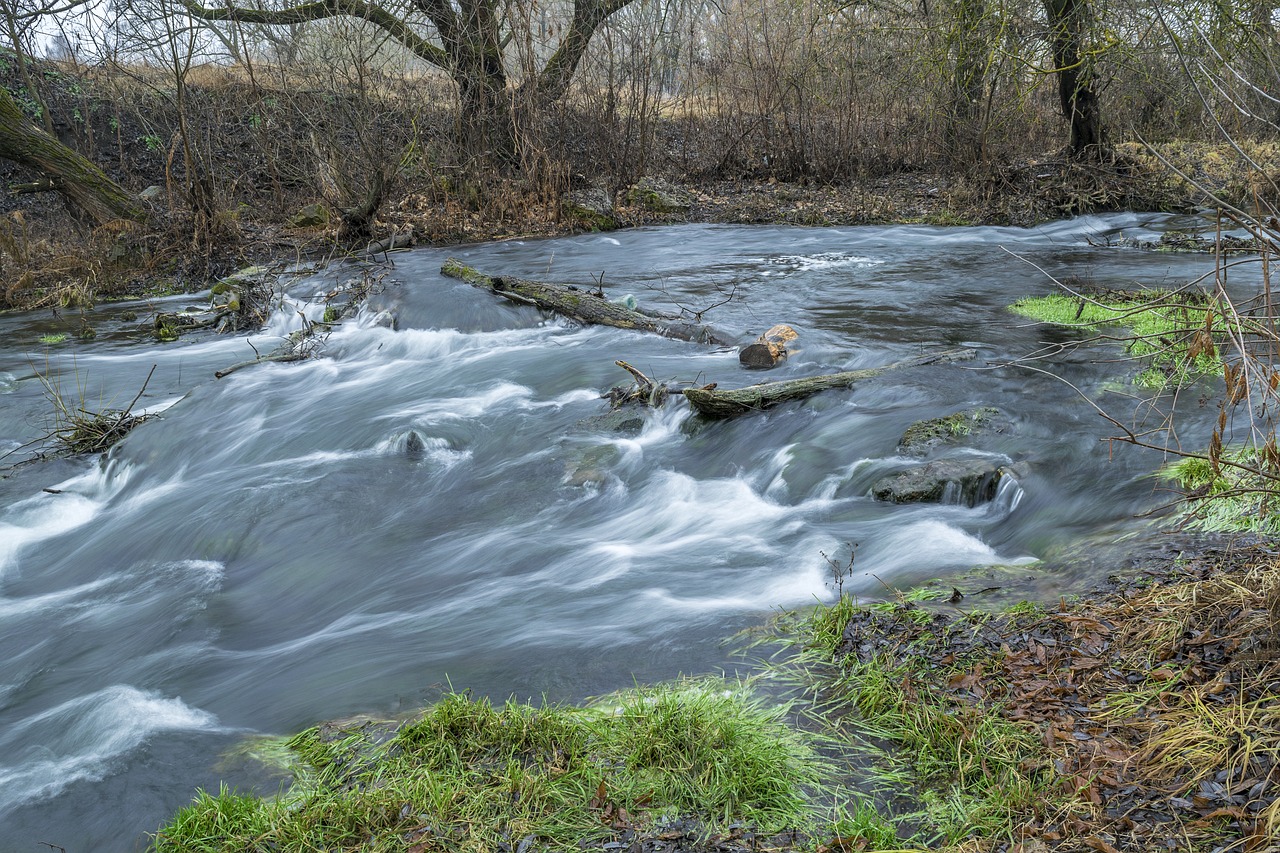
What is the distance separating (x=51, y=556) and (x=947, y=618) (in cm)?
593

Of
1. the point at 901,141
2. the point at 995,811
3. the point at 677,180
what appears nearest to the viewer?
the point at 995,811

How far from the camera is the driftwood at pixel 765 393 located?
6.91 m

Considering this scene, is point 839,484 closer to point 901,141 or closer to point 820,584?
point 820,584

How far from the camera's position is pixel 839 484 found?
243 inches

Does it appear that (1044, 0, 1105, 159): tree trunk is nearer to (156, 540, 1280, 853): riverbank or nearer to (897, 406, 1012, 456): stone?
(897, 406, 1012, 456): stone

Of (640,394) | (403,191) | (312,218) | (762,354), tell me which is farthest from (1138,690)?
(403,191)

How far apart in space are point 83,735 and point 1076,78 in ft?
52.8

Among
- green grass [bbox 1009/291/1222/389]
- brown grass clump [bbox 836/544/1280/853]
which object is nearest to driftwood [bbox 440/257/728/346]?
green grass [bbox 1009/291/1222/389]

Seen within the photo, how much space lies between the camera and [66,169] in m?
14.6

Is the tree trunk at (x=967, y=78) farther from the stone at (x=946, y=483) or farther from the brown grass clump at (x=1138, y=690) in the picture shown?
the brown grass clump at (x=1138, y=690)

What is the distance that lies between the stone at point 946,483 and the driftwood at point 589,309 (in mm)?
3738

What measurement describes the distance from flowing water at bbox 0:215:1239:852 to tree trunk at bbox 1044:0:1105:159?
4.53 metres

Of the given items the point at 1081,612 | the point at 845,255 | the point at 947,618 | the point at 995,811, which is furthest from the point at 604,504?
the point at 845,255

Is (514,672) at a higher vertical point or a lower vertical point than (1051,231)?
lower
